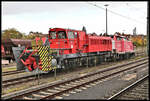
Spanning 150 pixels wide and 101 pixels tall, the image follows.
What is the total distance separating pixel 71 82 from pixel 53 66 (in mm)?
2000

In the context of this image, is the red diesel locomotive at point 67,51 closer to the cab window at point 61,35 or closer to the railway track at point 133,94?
the cab window at point 61,35

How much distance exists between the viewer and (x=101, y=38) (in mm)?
19062

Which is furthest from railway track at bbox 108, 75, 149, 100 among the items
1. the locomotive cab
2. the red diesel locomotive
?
the locomotive cab

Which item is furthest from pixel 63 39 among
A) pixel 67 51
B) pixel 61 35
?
pixel 67 51

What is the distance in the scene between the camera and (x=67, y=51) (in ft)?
45.9

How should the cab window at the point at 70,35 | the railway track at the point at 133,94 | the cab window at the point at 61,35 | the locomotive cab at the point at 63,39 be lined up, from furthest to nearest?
the cab window at the point at 70,35
the cab window at the point at 61,35
the locomotive cab at the point at 63,39
the railway track at the point at 133,94

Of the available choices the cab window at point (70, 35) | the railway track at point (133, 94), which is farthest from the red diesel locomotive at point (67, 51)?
the railway track at point (133, 94)

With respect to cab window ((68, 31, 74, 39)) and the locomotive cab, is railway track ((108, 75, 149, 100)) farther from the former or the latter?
cab window ((68, 31, 74, 39))

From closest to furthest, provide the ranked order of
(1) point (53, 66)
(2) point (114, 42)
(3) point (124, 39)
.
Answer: (1) point (53, 66) < (2) point (114, 42) < (3) point (124, 39)

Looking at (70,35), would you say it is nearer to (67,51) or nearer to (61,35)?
(61,35)

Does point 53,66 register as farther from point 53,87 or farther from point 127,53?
point 127,53

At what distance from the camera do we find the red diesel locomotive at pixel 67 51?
456 inches

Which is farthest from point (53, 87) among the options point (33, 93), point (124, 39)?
point (124, 39)

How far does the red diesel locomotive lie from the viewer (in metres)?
11.6
